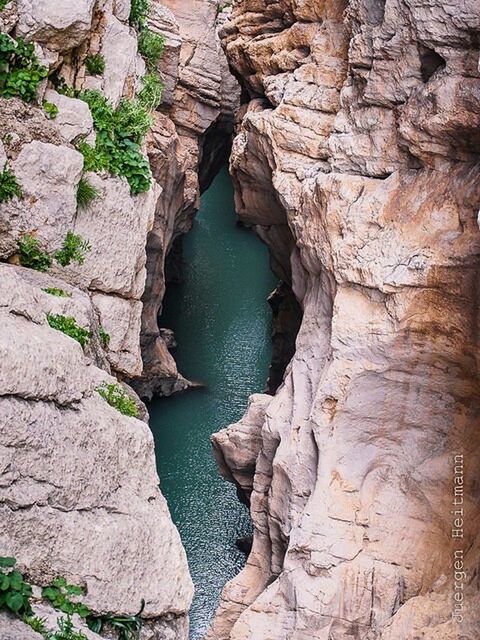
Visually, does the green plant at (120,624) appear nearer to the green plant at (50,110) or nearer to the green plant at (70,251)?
the green plant at (70,251)

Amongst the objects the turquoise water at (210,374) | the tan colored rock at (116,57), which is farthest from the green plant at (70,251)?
the turquoise water at (210,374)

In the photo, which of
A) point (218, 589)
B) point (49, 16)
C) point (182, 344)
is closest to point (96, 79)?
point (49, 16)

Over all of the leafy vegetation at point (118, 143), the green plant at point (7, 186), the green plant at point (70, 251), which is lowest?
the green plant at point (70, 251)

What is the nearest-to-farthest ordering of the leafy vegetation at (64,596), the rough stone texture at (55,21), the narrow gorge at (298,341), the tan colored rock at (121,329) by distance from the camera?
the leafy vegetation at (64,596), the narrow gorge at (298,341), the rough stone texture at (55,21), the tan colored rock at (121,329)

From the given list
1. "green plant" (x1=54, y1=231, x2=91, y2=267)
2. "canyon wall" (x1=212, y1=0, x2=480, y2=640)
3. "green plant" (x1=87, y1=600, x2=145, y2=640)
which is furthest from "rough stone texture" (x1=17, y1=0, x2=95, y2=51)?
"green plant" (x1=87, y1=600, x2=145, y2=640)

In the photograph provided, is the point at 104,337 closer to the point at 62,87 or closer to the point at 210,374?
the point at 62,87

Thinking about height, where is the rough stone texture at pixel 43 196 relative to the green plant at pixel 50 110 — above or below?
below
